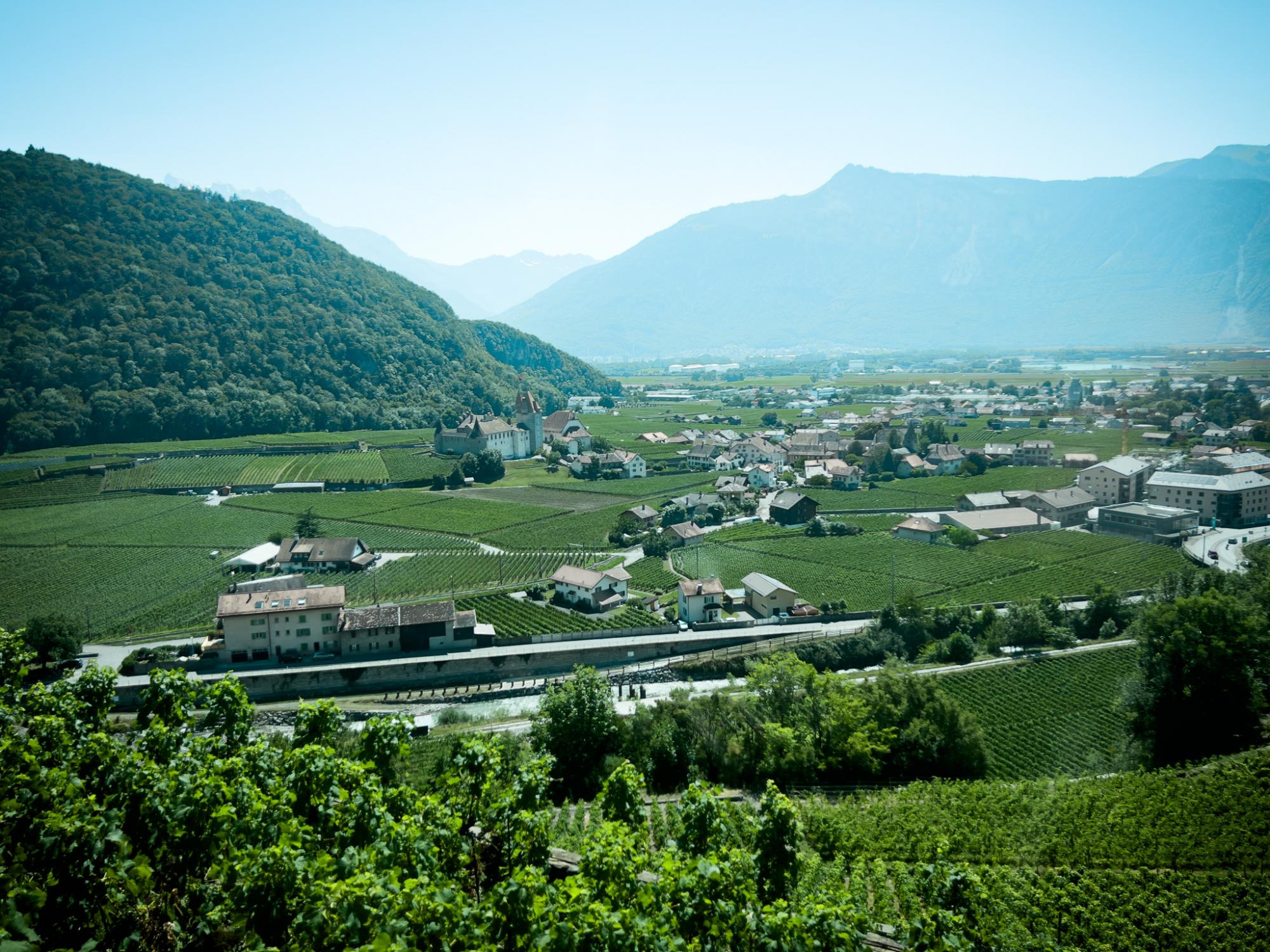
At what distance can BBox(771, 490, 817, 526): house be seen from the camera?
4319cm

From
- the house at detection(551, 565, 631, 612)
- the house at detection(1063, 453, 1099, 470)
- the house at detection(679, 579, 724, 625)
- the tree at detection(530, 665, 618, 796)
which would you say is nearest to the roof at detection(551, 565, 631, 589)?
the house at detection(551, 565, 631, 612)

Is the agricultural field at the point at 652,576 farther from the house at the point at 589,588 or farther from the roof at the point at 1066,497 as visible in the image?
the roof at the point at 1066,497

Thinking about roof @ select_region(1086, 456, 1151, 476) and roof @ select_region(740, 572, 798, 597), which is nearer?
roof @ select_region(740, 572, 798, 597)

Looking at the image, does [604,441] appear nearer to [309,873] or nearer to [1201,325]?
[309,873]

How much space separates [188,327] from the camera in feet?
222

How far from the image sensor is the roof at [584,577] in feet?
101

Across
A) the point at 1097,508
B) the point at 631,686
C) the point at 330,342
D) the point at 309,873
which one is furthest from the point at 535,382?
the point at 309,873

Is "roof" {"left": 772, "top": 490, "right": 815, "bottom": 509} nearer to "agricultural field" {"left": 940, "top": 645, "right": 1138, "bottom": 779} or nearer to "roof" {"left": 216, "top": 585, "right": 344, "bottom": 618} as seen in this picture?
"agricultural field" {"left": 940, "top": 645, "right": 1138, "bottom": 779}

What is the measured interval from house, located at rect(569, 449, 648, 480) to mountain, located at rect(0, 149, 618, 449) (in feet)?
61.2

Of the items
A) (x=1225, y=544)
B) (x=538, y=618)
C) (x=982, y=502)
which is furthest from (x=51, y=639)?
(x=1225, y=544)

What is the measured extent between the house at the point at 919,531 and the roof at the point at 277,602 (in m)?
27.6

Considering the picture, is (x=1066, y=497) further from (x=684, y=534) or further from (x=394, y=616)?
(x=394, y=616)

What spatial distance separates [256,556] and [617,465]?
94.5 ft

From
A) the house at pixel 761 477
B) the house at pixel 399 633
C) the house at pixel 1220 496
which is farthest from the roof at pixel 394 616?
the house at pixel 1220 496
